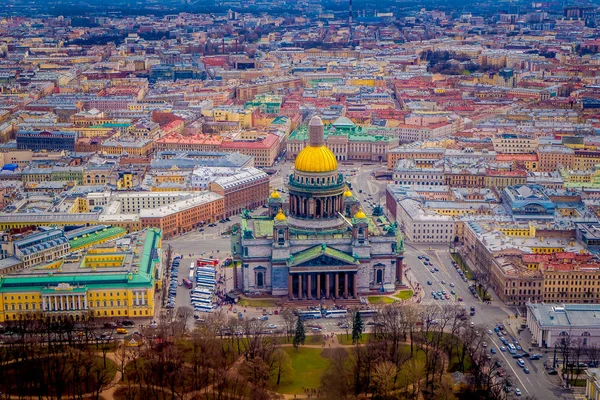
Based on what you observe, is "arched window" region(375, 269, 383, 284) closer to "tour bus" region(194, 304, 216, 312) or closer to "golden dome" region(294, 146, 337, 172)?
"golden dome" region(294, 146, 337, 172)

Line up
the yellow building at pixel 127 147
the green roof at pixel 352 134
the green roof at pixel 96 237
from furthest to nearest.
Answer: the green roof at pixel 352 134, the yellow building at pixel 127 147, the green roof at pixel 96 237

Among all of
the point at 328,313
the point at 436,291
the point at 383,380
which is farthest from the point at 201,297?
the point at 383,380

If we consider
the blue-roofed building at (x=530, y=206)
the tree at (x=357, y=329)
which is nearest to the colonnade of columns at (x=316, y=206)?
the tree at (x=357, y=329)

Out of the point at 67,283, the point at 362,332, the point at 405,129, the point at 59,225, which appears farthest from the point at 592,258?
the point at 405,129

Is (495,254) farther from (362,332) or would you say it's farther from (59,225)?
(59,225)

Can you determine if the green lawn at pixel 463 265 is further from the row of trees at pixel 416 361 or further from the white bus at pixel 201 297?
the white bus at pixel 201 297

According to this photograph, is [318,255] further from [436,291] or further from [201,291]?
[436,291]
